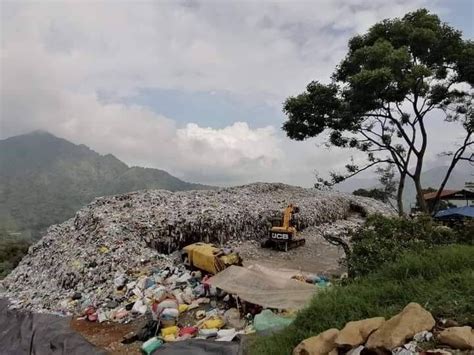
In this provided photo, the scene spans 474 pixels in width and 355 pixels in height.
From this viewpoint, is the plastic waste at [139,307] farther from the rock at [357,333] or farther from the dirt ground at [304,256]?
the rock at [357,333]

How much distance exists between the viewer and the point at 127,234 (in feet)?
40.1

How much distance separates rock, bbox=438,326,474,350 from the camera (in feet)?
12.1

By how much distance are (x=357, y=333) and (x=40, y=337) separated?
230 inches

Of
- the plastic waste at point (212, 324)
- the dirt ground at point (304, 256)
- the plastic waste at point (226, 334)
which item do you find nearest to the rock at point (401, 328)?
the plastic waste at point (226, 334)

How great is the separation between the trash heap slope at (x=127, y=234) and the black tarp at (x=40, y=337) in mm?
1146

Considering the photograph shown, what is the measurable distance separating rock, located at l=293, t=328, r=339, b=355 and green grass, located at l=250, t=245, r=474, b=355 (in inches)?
19.3

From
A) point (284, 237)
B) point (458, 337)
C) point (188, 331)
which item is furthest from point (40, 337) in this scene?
point (284, 237)

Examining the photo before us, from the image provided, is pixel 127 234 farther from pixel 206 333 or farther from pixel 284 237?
pixel 206 333

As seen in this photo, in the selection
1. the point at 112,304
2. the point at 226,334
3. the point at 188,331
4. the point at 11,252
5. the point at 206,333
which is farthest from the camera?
the point at 11,252

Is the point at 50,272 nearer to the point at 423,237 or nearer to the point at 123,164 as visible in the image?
the point at 423,237

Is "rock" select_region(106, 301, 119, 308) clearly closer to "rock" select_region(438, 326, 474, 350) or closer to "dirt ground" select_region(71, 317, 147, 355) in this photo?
"dirt ground" select_region(71, 317, 147, 355)

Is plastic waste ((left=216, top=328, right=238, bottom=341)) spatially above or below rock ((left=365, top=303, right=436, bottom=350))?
below

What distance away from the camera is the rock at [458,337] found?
12.1 ft

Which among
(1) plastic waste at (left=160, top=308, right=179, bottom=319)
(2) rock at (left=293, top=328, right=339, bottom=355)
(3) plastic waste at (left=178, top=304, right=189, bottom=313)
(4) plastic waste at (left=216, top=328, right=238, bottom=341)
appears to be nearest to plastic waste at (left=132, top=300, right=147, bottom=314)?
(3) plastic waste at (left=178, top=304, right=189, bottom=313)
